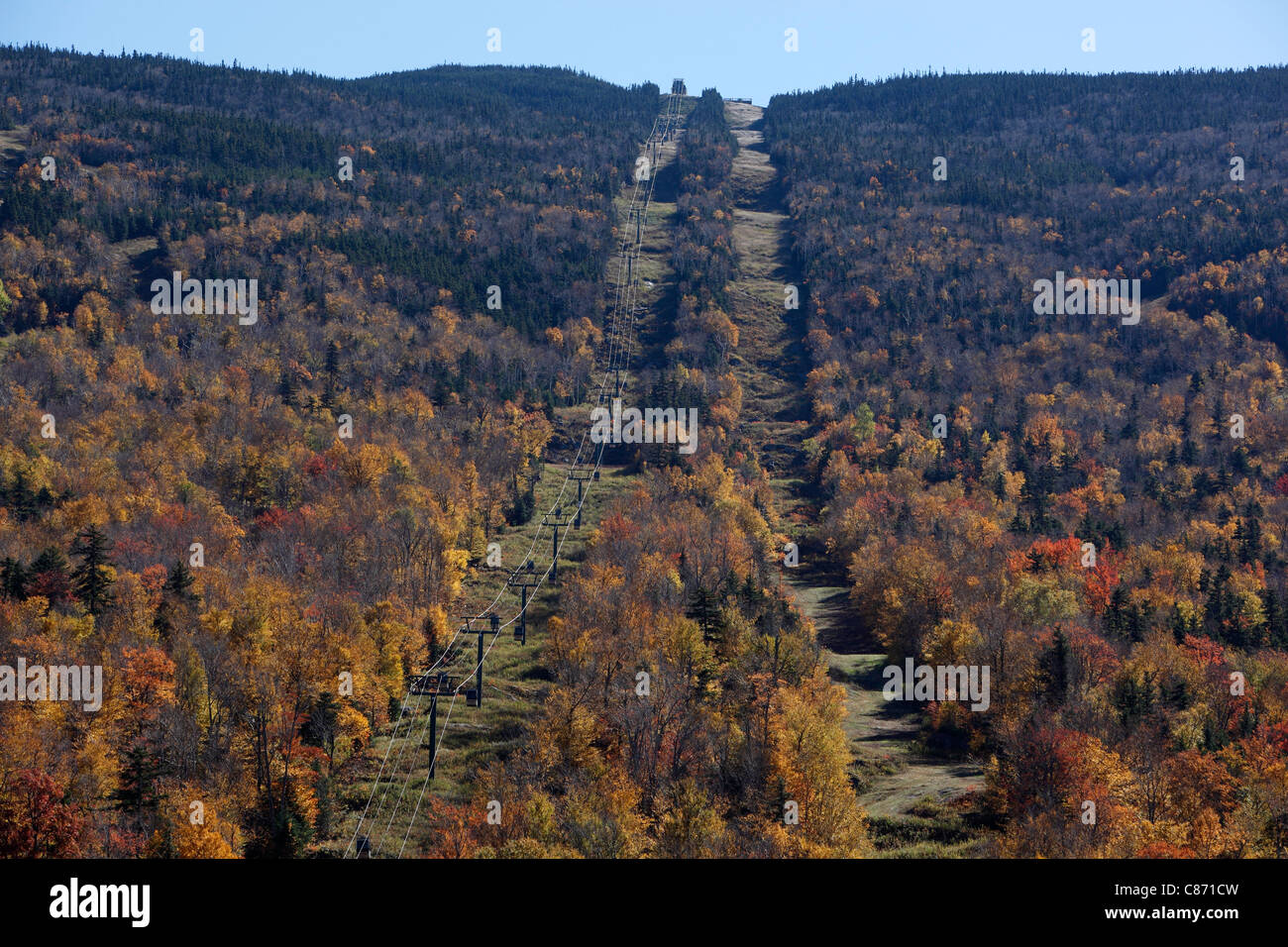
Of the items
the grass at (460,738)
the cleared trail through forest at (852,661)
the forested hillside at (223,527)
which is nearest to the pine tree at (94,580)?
the forested hillside at (223,527)

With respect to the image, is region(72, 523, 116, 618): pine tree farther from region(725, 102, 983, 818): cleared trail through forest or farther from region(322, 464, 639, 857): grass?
region(725, 102, 983, 818): cleared trail through forest

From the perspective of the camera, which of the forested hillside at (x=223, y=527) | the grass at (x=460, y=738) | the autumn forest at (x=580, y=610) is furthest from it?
the forested hillside at (x=223, y=527)

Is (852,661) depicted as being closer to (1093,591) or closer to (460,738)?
(1093,591)

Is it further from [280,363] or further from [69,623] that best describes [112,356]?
[69,623]

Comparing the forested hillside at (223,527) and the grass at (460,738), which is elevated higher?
the forested hillside at (223,527)

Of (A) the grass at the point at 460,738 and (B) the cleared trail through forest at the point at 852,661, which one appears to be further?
(B) the cleared trail through forest at the point at 852,661

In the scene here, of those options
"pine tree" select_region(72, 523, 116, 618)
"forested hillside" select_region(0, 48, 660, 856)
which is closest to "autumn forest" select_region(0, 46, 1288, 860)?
"pine tree" select_region(72, 523, 116, 618)

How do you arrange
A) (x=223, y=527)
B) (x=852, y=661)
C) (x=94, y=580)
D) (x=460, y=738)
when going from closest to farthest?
1. (x=460, y=738)
2. (x=94, y=580)
3. (x=852, y=661)
4. (x=223, y=527)

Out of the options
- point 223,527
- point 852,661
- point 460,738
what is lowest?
point 852,661

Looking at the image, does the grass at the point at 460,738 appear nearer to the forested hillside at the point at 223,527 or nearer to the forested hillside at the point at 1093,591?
the forested hillside at the point at 223,527

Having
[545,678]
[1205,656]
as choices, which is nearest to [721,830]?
[545,678]

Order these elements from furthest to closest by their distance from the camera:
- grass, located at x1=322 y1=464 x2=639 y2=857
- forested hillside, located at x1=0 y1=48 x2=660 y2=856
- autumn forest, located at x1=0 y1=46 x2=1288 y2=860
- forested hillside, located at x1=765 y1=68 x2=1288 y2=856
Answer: forested hillside, located at x1=765 y1=68 x2=1288 y2=856 < forested hillside, located at x1=0 y1=48 x2=660 y2=856 < grass, located at x1=322 y1=464 x2=639 y2=857 < autumn forest, located at x1=0 y1=46 x2=1288 y2=860

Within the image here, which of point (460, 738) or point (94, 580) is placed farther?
point (94, 580)

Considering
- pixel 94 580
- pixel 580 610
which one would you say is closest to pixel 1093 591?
pixel 580 610
